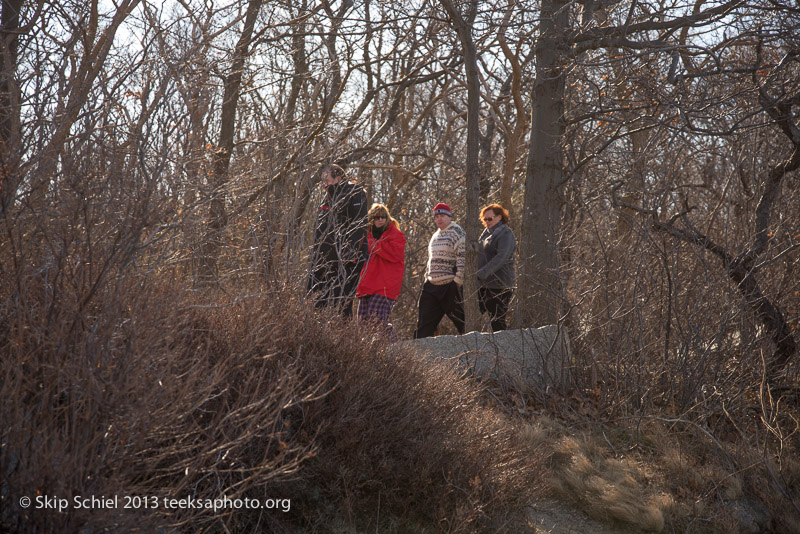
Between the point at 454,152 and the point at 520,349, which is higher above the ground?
the point at 454,152

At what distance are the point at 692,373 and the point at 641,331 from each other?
566mm

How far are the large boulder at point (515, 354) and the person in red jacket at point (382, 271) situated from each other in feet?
3.02

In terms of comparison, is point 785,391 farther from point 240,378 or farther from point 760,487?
point 240,378

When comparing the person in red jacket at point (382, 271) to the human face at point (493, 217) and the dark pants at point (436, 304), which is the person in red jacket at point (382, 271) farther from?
the human face at point (493, 217)

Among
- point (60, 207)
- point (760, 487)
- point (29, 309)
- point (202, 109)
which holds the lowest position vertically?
point (760, 487)

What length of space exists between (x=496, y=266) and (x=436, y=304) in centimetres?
85

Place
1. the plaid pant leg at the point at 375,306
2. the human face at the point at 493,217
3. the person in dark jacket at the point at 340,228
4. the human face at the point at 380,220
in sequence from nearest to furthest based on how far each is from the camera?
the person in dark jacket at the point at 340,228
the plaid pant leg at the point at 375,306
the human face at the point at 380,220
the human face at the point at 493,217

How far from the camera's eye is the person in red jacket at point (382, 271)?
7023mm

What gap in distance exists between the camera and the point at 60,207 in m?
3.31

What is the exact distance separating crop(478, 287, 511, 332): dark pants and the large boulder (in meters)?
0.73

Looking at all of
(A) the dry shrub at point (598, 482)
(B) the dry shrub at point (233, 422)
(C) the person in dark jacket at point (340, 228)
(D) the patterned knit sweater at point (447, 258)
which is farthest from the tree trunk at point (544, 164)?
(B) the dry shrub at point (233, 422)

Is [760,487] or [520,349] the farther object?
[520,349]

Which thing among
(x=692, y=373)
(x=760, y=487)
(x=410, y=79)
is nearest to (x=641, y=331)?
(x=692, y=373)

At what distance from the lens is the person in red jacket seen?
7.02 metres
